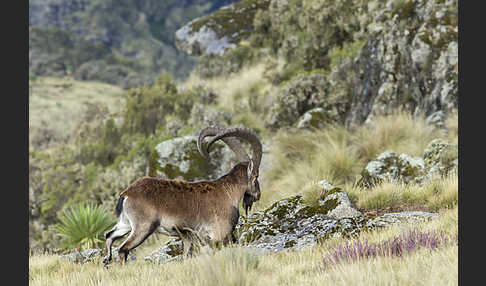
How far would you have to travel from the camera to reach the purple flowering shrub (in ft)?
12.7

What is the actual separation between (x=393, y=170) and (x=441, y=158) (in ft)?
2.93

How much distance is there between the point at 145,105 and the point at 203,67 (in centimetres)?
881

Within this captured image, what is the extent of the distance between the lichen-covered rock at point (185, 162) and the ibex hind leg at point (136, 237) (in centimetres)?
574

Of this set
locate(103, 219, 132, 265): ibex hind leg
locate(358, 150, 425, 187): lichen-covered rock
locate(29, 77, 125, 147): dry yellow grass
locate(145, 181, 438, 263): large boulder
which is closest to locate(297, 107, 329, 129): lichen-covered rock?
locate(358, 150, 425, 187): lichen-covered rock

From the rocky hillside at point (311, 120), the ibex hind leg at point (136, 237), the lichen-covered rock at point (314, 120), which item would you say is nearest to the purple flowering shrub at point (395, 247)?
the rocky hillside at point (311, 120)

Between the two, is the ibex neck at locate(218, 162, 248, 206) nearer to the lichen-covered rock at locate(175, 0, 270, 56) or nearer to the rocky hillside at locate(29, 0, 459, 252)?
the rocky hillside at locate(29, 0, 459, 252)

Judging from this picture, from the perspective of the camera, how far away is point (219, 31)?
2927 cm

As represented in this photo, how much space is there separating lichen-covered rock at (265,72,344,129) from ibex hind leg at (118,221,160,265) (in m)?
10.1

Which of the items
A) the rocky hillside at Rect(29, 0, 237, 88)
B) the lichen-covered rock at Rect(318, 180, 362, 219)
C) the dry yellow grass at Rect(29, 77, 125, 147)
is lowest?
the lichen-covered rock at Rect(318, 180, 362, 219)

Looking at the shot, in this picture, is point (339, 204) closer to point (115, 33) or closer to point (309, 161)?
point (309, 161)

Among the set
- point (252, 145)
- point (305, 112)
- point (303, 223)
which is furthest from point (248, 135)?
point (305, 112)

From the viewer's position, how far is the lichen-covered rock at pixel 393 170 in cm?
812

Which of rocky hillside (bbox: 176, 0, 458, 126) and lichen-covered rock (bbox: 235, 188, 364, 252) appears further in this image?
rocky hillside (bbox: 176, 0, 458, 126)

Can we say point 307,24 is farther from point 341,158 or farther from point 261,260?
point 261,260
